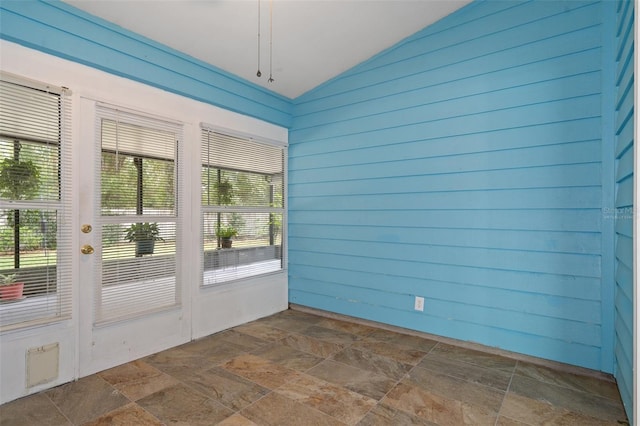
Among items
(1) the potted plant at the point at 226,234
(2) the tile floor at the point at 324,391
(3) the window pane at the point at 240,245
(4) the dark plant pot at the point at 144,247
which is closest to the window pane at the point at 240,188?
(3) the window pane at the point at 240,245

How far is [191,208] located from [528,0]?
3122mm

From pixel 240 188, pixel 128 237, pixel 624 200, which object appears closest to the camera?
pixel 624 200

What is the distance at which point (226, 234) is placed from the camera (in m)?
3.35

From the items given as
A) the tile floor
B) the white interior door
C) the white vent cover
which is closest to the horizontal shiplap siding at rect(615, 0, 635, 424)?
the tile floor

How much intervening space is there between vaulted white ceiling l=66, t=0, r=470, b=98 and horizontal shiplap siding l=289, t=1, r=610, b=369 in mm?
242

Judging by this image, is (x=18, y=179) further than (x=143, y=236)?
No

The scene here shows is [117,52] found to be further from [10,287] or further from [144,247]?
[10,287]

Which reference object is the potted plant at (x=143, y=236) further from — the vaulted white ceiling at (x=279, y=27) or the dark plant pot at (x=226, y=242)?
the vaulted white ceiling at (x=279, y=27)

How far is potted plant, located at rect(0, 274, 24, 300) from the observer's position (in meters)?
2.04

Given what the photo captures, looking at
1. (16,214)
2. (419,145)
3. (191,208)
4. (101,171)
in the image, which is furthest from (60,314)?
(419,145)

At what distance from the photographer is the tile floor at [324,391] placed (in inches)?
75.4

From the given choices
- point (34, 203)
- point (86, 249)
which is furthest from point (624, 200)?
point (34, 203)

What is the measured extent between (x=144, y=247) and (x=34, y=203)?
0.76 m

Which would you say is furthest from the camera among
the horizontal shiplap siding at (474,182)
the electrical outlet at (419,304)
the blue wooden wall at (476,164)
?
the electrical outlet at (419,304)
